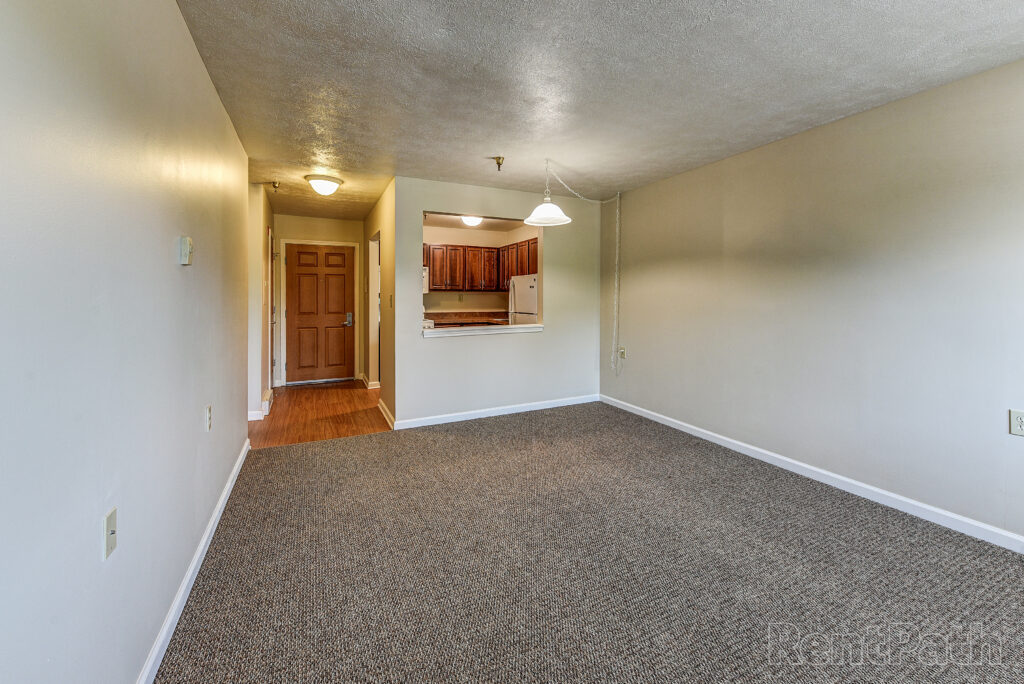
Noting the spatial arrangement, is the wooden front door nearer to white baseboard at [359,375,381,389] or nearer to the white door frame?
the white door frame

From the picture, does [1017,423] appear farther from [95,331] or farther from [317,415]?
[317,415]

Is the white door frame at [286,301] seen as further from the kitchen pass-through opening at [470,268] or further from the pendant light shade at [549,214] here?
the pendant light shade at [549,214]

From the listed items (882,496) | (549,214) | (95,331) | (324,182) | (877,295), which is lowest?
(882,496)

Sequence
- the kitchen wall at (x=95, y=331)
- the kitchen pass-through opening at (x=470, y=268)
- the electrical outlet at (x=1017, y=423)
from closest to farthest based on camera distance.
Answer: the kitchen wall at (x=95, y=331) → the electrical outlet at (x=1017, y=423) → the kitchen pass-through opening at (x=470, y=268)

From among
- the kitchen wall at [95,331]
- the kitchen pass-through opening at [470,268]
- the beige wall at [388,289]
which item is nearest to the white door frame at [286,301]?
the kitchen pass-through opening at [470,268]

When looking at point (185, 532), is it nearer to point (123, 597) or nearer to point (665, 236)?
point (123, 597)

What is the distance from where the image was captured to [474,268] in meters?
7.35

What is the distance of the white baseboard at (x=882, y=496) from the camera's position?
232 cm

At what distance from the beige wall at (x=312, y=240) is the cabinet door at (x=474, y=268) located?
1.63 m

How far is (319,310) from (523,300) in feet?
9.69

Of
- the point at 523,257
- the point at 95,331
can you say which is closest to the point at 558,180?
the point at 523,257

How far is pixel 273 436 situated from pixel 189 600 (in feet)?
7.87

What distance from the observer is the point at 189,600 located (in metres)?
1.87

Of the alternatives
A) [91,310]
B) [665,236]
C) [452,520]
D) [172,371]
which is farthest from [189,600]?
[665,236]
